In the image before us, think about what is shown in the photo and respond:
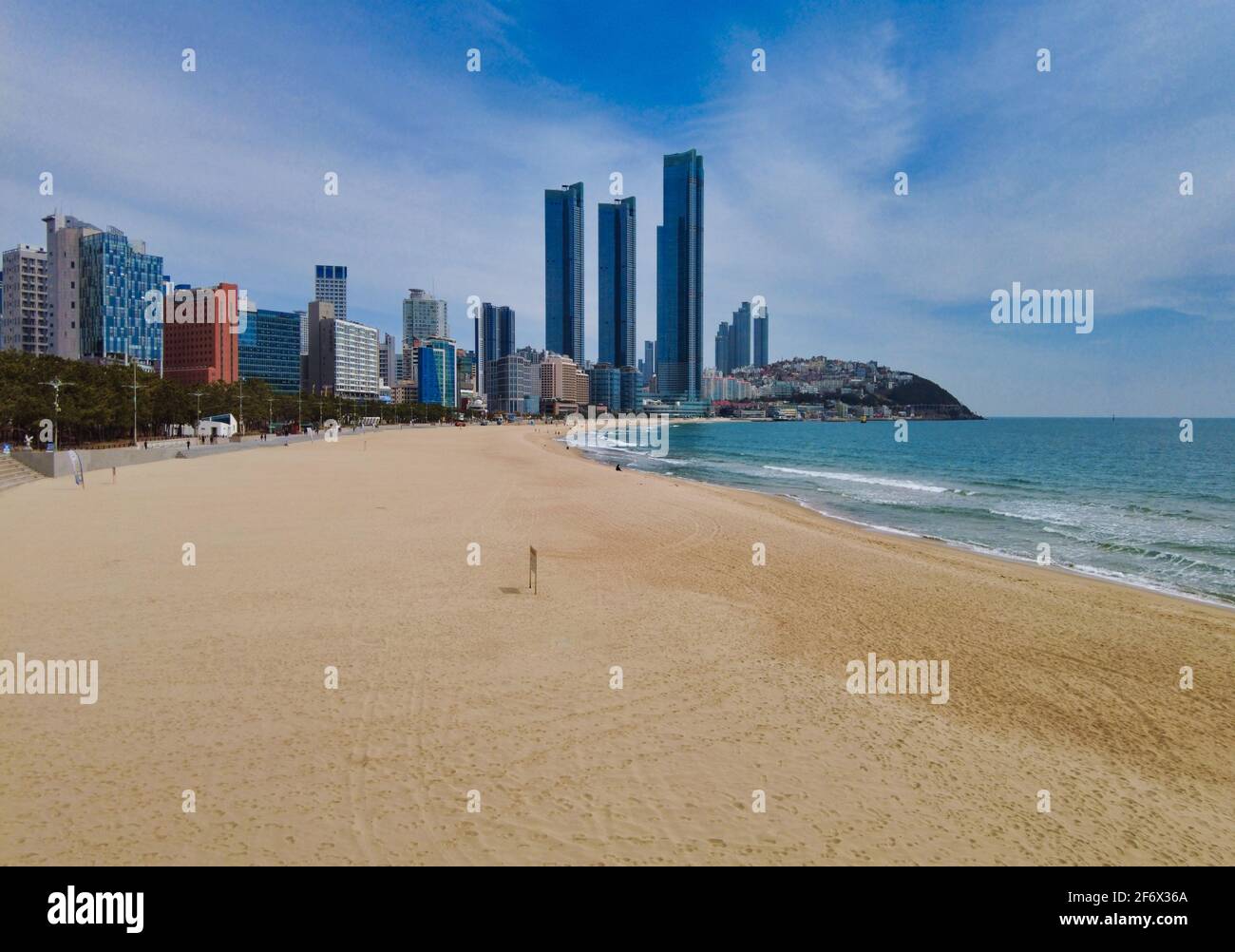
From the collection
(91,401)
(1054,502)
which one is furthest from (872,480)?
(91,401)

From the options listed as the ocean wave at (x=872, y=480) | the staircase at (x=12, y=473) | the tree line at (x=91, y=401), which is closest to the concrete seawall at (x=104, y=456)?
the staircase at (x=12, y=473)

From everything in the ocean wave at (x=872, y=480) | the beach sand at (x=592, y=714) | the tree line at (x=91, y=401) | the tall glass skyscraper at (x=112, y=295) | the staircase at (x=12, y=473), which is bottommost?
the beach sand at (x=592, y=714)

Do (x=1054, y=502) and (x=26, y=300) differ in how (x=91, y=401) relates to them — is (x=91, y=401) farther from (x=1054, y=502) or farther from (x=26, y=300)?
(x=26, y=300)

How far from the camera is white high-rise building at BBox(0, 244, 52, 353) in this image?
18350 centimetres

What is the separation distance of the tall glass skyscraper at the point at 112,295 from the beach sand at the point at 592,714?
19968cm

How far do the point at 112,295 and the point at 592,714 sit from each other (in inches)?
8727

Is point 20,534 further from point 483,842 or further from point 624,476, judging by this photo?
point 624,476

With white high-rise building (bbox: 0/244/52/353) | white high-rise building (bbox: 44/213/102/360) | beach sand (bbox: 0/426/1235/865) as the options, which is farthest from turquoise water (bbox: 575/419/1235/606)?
white high-rise building (bbox: 0/244/52/353)

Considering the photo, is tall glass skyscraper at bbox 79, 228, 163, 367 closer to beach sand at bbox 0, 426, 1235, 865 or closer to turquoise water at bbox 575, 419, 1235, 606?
turquoise water at bbox 575, 419, 1235, 606

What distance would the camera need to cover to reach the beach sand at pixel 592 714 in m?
6.25

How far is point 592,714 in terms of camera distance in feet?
28.9

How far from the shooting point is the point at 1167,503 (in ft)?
121

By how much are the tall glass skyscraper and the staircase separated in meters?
167

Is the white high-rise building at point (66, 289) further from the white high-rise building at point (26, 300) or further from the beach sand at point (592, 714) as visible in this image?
the beach sand at point (592, 714)
